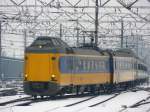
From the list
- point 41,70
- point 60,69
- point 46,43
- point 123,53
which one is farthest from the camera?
point 123,53

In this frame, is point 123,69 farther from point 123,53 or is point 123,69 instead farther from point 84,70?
point 84,70

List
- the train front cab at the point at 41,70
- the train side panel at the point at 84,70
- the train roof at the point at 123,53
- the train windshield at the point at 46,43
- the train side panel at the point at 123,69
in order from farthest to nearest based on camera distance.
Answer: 1. the train roof at the point at 123,53
2. the train side panel at the point at 123,69
3. the train side panel at the point at 84,70
4. the train windshield at the point at 46,43
5. the train front cab at the point at 41,70

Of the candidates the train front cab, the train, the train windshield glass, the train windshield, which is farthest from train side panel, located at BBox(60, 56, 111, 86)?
the train windshield glass

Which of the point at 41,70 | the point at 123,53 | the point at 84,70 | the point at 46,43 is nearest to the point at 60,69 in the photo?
the point at 41,70

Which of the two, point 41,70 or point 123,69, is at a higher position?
point 41,70

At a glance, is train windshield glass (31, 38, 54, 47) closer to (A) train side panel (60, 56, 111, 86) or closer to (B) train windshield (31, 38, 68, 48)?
(B) train windshield (31, 38, 68, 48)

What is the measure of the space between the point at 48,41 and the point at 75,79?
2.72 metres

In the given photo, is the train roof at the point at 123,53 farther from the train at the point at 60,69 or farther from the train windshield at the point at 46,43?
the train windshield at the point at 46,43

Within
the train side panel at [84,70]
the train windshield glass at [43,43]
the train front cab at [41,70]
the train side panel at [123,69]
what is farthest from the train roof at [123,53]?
the train front cab at [41,70]

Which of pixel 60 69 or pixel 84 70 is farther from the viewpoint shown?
pixel 84 70

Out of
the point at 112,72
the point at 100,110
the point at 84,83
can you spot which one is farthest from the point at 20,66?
the point at 100,110

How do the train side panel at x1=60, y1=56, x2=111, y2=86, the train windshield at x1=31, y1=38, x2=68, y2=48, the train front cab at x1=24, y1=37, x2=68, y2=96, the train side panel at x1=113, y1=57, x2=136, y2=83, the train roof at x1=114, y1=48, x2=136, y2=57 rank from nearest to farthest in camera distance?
the train front cab at x1=24, y1=37, x2=68, y2=96, the train windshield at x1=31, y1=38, x2=68, y2=48, the train side panel at x1=60, y1=56, x2=111, y2=86, the train side panel at x1=113, y1=57, x2=136, y2=83, the train roof at x1=114, y1=48, x2=136, y2=57

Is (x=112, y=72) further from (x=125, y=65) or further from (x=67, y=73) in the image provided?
(x=67, y=73)

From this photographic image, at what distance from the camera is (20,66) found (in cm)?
6369
